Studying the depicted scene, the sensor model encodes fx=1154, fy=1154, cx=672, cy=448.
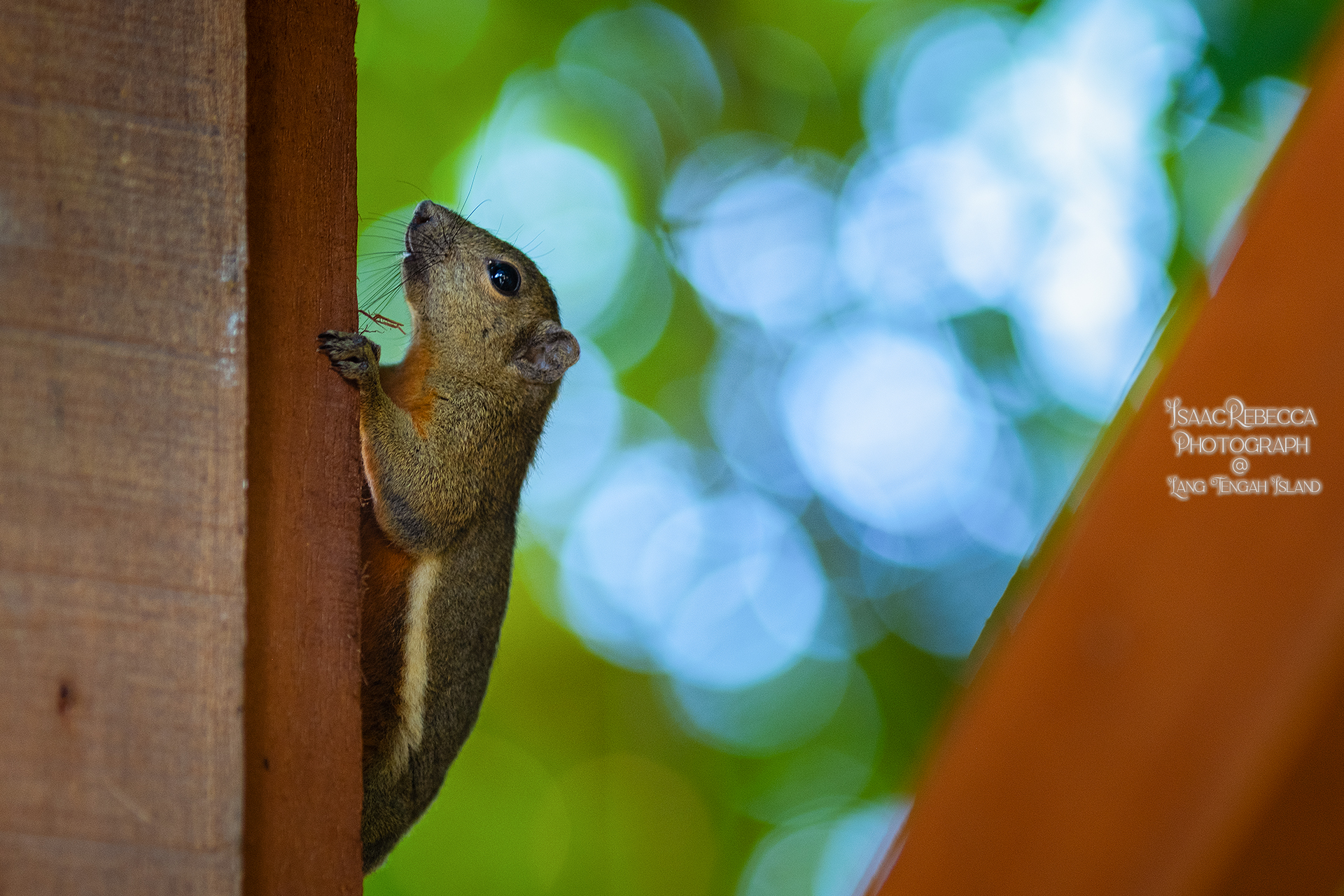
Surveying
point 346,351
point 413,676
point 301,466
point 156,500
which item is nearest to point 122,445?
point 156,500

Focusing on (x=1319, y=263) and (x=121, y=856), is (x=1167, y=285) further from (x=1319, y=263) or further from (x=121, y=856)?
(x=121, y=856)

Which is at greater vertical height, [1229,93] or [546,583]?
[1229,93]

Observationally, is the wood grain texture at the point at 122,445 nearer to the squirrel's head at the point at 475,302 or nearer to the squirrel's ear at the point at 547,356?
the squirrel's head at the point at 475,302

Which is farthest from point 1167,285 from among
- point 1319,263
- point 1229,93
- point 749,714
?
point 1319,263

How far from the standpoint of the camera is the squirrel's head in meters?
2.64

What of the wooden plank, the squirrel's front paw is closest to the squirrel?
the squirrel's front paw

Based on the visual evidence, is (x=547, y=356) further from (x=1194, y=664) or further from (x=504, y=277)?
(x=1194, y=664)

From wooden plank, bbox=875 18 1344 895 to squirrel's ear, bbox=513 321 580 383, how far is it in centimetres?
188

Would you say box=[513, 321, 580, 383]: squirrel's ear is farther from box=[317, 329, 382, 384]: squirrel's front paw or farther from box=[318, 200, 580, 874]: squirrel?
box=[317, 329, 382, 384]: squirrel's front paw

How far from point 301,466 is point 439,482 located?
2.56 ft

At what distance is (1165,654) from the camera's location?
915mm

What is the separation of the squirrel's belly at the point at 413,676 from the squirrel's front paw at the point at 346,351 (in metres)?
0.61

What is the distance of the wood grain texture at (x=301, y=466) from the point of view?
1.27m

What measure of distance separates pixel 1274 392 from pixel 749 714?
4.29 metres
